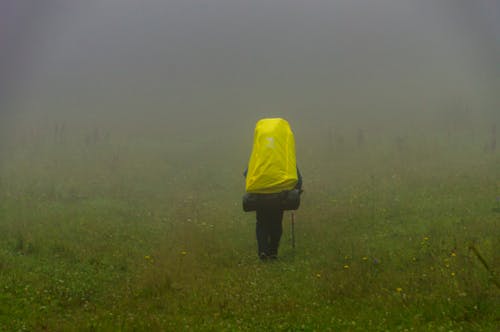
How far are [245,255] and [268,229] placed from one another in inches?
36.1

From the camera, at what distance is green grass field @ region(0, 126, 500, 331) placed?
6594 mm

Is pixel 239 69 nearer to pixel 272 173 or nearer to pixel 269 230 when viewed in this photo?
pixel 269 230

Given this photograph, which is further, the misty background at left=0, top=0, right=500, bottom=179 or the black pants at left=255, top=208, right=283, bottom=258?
the misty background at left=0, top=0, right=500, bottom=179

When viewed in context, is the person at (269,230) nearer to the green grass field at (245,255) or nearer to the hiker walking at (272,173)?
the hiker walking at (272,173)

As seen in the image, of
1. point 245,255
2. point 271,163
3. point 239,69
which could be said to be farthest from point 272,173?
point 239,69

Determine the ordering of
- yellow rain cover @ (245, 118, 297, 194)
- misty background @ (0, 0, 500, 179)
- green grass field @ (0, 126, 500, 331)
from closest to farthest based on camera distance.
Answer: green grass field @ (0, 126, 500, 331)
yellow rain cover @ (245, 118, 297, 194)
misty background @ (0, 0, 500, 179)

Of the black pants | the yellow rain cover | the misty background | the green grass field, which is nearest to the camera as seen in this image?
the green grass field

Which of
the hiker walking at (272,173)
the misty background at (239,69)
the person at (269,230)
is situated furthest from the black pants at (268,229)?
the misty background at (239,69)

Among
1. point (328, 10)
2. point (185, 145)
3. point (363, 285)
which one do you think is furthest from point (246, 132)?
point (328, 10)

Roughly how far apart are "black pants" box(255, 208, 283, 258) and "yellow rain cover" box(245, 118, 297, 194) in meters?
0.71

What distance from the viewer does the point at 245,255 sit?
36.5 feet

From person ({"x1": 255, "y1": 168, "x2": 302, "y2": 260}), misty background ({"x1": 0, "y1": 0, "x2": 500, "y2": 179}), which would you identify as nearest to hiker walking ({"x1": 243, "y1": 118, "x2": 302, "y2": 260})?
person ({"x1": 255, "y1": 168, "x2": 302, "y2": 260})

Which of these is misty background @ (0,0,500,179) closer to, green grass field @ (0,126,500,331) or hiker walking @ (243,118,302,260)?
green grass field @ (0,126,500,331)

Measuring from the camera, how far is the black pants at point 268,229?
34.9 ft
